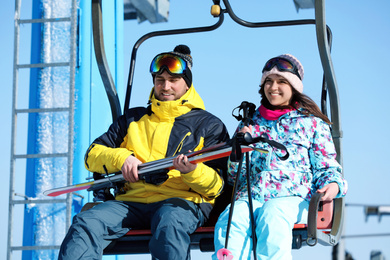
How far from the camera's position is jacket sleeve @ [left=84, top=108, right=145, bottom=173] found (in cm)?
307

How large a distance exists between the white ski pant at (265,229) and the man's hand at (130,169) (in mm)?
499

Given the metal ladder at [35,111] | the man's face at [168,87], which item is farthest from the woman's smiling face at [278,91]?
the metal ladder at [35,111]

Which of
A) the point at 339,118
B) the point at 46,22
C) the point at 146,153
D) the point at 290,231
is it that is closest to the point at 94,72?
the point at 46,22

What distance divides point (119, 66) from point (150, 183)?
3.50 metres

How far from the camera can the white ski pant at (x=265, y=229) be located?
8.39 ft

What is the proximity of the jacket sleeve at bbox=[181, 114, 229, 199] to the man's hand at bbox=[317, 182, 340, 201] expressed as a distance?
0.50 metres

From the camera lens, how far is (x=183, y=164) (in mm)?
2807

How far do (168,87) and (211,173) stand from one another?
0.57 meters

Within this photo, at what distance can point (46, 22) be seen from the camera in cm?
546

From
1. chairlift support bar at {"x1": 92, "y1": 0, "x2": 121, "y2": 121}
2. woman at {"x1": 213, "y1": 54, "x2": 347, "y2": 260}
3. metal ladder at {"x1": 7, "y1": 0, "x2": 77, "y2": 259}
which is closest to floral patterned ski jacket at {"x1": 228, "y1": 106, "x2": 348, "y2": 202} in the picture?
woman at {"x1": 213, "y1": 54, "x2": 347, "y2": 260}

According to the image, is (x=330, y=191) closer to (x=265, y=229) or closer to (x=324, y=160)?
(x=324, y=160)

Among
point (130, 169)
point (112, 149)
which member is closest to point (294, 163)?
point (130, 169)

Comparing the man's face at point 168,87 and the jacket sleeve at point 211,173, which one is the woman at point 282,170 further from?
the man's face at point 168,87

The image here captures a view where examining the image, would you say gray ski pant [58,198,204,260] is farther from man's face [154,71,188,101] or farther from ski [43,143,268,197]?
man's face [154,71,188,101]
